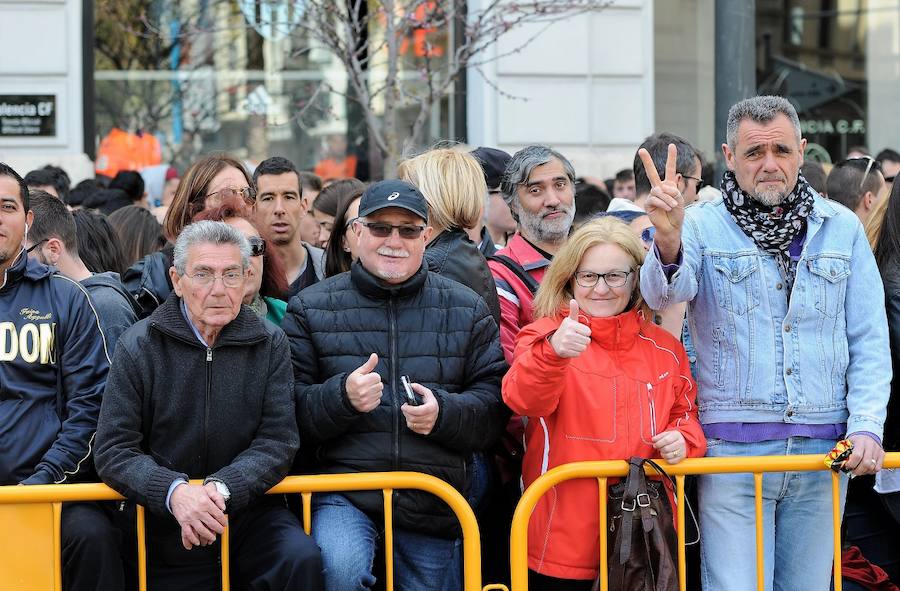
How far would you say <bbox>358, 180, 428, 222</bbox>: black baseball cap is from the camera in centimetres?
447

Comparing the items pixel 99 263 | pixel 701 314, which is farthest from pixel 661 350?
pixel 99 263

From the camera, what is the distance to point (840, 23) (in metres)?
15.8

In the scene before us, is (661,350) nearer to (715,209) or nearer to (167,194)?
(715,209)

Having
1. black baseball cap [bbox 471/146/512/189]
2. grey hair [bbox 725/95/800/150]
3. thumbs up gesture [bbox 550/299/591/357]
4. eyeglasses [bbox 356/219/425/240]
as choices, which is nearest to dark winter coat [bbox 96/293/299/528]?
eyeglasses [bbox 356/219/425/240]

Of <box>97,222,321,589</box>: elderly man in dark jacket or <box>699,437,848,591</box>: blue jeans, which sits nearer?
<box>97,222,321,589</box>: elderly man in dark jacket

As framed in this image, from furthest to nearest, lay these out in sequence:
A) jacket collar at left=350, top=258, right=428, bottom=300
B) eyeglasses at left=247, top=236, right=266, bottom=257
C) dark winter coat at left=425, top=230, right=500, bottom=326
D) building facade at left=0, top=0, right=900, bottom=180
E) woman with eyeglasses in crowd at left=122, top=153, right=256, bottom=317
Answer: building facade at left=0, top=0, right=900, bottom=180 → woman with eyeglasses in crowd at left=122, top=153, right=256, bottom=317 → eyeglasses at left=247, top=236, right=266, bottom=257 → dark winter coat at left=425, top=230, right=500, bottom=326 → jacket collar at left=350, top=258, right=428, bottom=300

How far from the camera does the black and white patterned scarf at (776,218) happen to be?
436 cm

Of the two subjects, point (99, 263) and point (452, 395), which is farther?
point (99, 263)

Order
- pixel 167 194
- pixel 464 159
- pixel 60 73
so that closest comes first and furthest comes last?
pixel 464 159 → pixel 167 194 → pixel 60 73

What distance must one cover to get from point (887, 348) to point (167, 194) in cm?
695

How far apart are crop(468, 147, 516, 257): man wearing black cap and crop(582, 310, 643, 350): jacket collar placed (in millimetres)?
1077

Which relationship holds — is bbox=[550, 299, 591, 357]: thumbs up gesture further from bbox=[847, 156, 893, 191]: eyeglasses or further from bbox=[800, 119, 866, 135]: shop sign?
Result: bbox=[800, 119, 866, 135]: shop sign

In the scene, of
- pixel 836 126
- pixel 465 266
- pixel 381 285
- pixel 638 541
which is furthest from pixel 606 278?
pixel 836 126

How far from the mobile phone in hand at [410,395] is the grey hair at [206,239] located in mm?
733
